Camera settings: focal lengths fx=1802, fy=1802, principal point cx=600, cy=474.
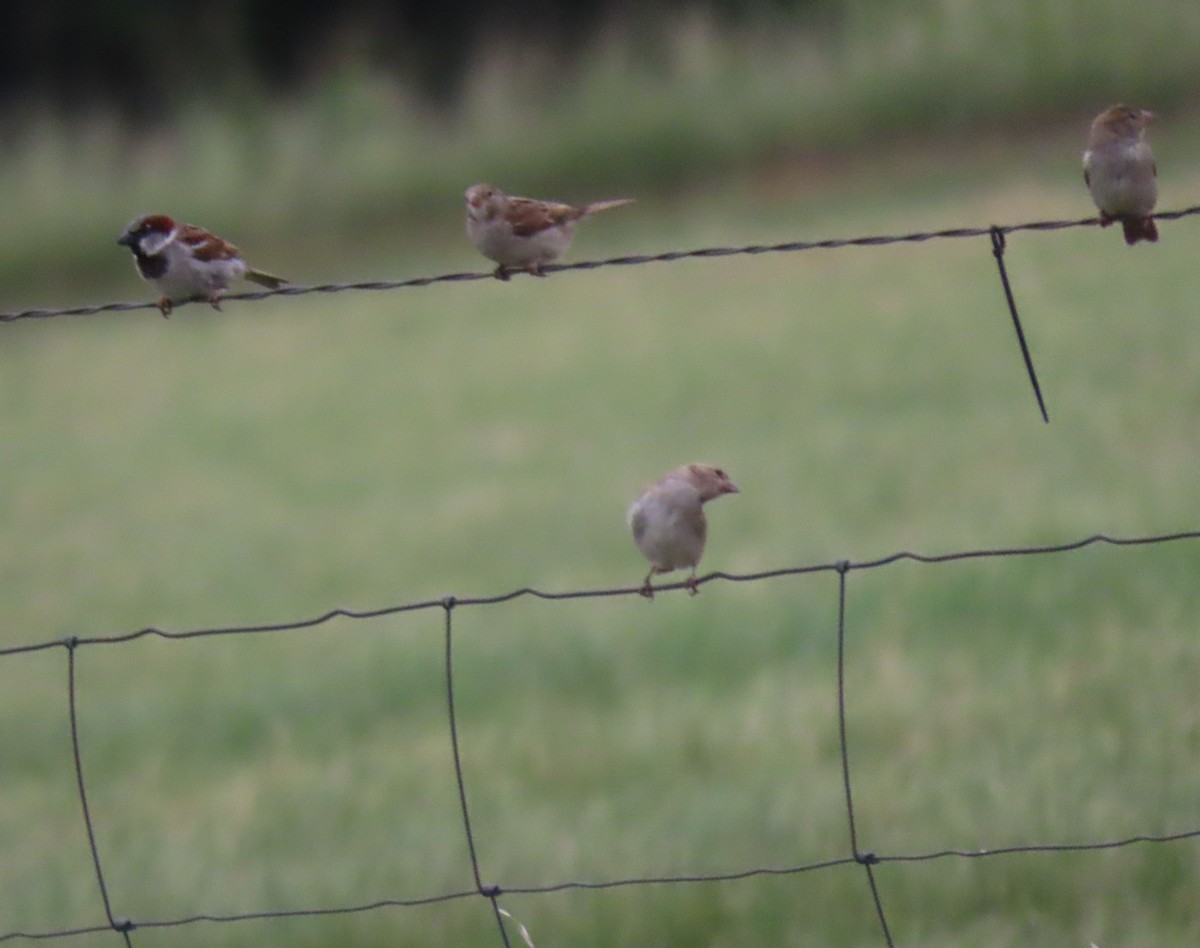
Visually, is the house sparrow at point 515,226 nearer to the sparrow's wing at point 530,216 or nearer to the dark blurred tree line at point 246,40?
the sparrow's wing at point 530,216

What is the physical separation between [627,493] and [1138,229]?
26.1ft

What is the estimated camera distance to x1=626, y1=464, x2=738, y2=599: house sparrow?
5328 millimetres

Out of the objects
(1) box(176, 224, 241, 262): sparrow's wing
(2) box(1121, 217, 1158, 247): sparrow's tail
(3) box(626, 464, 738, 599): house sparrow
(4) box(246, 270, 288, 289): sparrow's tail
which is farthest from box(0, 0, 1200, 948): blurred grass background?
(1) box(176, 224, 241, 262): sparrow's wing

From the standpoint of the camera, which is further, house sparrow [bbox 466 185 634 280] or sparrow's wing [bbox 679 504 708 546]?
house sparrow [bbox 466 185 634 280]

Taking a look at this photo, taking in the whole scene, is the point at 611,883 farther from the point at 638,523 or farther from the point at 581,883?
the point at 638,523

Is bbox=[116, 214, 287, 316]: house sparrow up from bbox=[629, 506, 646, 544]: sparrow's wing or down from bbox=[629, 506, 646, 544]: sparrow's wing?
up

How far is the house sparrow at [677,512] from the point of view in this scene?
5328 mm

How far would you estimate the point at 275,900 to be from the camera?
6.02 meters

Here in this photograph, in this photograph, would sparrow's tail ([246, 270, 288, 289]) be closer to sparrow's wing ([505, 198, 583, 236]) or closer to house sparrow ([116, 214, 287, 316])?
house sparrow ([116, 214, 287, 316])

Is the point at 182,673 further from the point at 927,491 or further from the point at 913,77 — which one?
the point at 913,77

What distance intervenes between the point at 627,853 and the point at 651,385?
10294mm

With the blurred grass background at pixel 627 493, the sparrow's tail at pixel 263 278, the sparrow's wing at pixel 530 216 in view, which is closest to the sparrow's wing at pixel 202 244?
the sparrow's tail at pixel 263 278

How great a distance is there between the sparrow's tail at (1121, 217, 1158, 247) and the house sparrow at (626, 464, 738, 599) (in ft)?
4.37

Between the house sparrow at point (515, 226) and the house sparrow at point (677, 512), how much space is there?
1.28 meters
